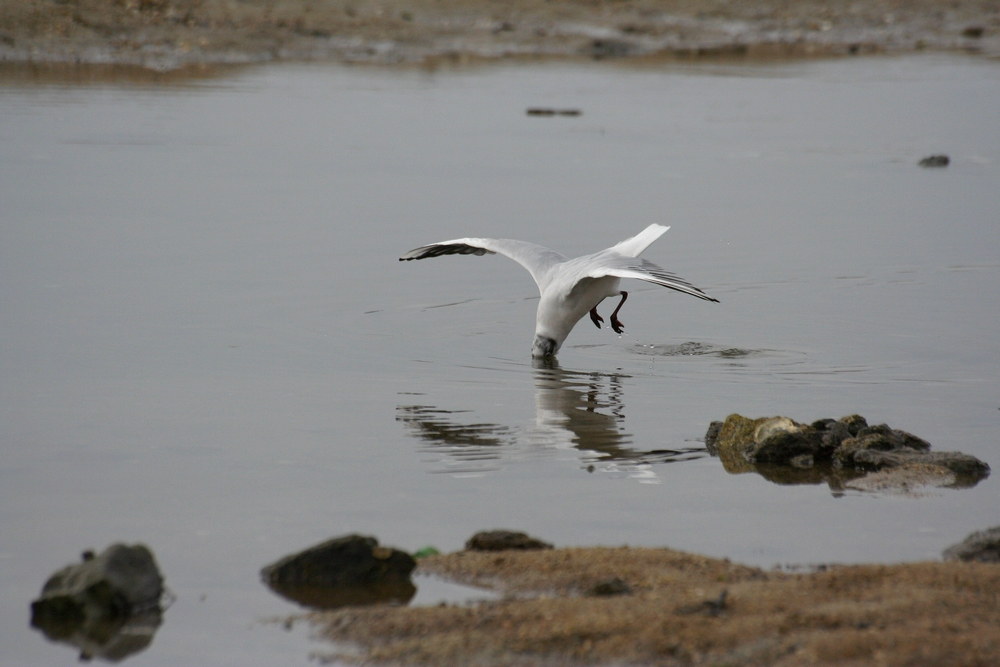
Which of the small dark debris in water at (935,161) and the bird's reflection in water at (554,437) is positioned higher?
the small dark debris in water at (935,161)

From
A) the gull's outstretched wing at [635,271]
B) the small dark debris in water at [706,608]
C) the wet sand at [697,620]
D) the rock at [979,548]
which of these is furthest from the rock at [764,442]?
the small dark debris in water at [706,608]

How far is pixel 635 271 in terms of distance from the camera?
950 cm

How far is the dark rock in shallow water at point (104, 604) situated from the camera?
5.07m

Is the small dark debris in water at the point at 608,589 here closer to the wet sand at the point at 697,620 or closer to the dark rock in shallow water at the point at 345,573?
the wet sand at the point at 697,620

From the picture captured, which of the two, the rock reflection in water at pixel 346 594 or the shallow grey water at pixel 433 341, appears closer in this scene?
the rock reflection in water at pixel 346 594

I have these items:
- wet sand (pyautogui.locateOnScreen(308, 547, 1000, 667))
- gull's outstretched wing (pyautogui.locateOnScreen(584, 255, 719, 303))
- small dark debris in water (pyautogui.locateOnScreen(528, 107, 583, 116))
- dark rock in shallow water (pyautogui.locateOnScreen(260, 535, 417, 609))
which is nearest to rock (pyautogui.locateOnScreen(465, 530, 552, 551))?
wet sand (pyautogui.locateOnScreen(308, 547, 1000, 667))

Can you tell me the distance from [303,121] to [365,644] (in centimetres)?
1991

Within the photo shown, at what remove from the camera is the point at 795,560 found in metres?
5.90

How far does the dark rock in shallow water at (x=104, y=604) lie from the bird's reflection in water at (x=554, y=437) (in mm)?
2323

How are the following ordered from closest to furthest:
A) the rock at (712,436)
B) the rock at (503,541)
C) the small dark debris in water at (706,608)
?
the small dark debris in water at (706,608) → the rock at (503,541) → the rock at (712,436)

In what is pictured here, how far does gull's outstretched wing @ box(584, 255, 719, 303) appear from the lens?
9.12 meters

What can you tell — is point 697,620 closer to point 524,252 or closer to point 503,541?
point 503,541

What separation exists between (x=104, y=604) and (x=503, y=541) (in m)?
1.71

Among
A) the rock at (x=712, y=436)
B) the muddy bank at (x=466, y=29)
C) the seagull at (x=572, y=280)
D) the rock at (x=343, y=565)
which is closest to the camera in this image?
the rock at (x=343, y=565)
